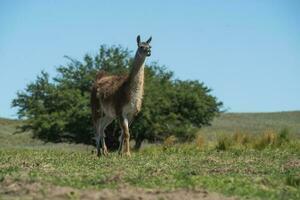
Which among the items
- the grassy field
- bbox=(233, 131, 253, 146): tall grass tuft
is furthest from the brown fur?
bbox=(233, 131, 253, 146): tall grass tuft

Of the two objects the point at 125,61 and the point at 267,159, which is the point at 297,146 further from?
the point at 125,61

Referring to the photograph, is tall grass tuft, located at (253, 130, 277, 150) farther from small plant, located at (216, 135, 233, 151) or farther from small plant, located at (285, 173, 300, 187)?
small plant, located at (285, 173, 300, 187)

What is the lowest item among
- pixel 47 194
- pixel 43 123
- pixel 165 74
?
pixel 47 194

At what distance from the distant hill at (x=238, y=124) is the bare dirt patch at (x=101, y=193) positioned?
36.6m

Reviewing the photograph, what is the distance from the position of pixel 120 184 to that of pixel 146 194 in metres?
0.99

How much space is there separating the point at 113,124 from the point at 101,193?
75.0ft

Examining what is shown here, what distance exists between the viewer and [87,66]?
1494 inches

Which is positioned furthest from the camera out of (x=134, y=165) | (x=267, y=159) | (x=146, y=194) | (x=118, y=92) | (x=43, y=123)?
(x=43, y=123)

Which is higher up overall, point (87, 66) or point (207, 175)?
point (87, 66)

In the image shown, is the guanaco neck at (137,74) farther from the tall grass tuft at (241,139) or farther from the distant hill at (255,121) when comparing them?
the distant hill at (255,121)

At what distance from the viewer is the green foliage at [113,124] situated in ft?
114

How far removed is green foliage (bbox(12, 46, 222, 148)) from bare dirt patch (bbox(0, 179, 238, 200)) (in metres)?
22.3

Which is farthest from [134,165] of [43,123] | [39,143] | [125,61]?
[39,143]

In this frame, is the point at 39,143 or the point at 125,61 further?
the point at 39,143
